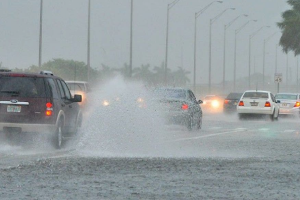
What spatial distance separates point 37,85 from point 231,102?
1617 inches

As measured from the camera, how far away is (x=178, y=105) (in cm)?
3394

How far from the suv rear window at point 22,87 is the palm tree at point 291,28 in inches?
3200

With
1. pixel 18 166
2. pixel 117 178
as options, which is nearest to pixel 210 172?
pixel 117 178

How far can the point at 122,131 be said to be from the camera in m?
26.0

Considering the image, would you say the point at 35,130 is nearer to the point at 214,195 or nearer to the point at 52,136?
the point at 52,136

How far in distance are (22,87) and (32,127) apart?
3.19 feet

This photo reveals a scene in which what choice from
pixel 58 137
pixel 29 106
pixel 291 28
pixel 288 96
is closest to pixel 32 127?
pixel 29 106

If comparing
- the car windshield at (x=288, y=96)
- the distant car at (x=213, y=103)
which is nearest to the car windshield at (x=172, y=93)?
the car windshield at (x=288, y=96)

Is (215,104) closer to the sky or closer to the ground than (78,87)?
closer to the ground

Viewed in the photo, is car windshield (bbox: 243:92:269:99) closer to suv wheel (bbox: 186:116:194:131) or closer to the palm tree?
suv wheel (bbox: 186:116:194:131)

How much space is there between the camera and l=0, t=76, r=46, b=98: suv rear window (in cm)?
2180

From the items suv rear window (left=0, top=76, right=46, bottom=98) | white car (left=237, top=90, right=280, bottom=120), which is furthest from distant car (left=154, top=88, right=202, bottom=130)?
white car (left=237, top=90, right=280, bottom=120)

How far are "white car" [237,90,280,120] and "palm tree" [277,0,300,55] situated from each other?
50438 mm

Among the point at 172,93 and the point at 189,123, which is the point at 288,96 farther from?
the point at 172,93
